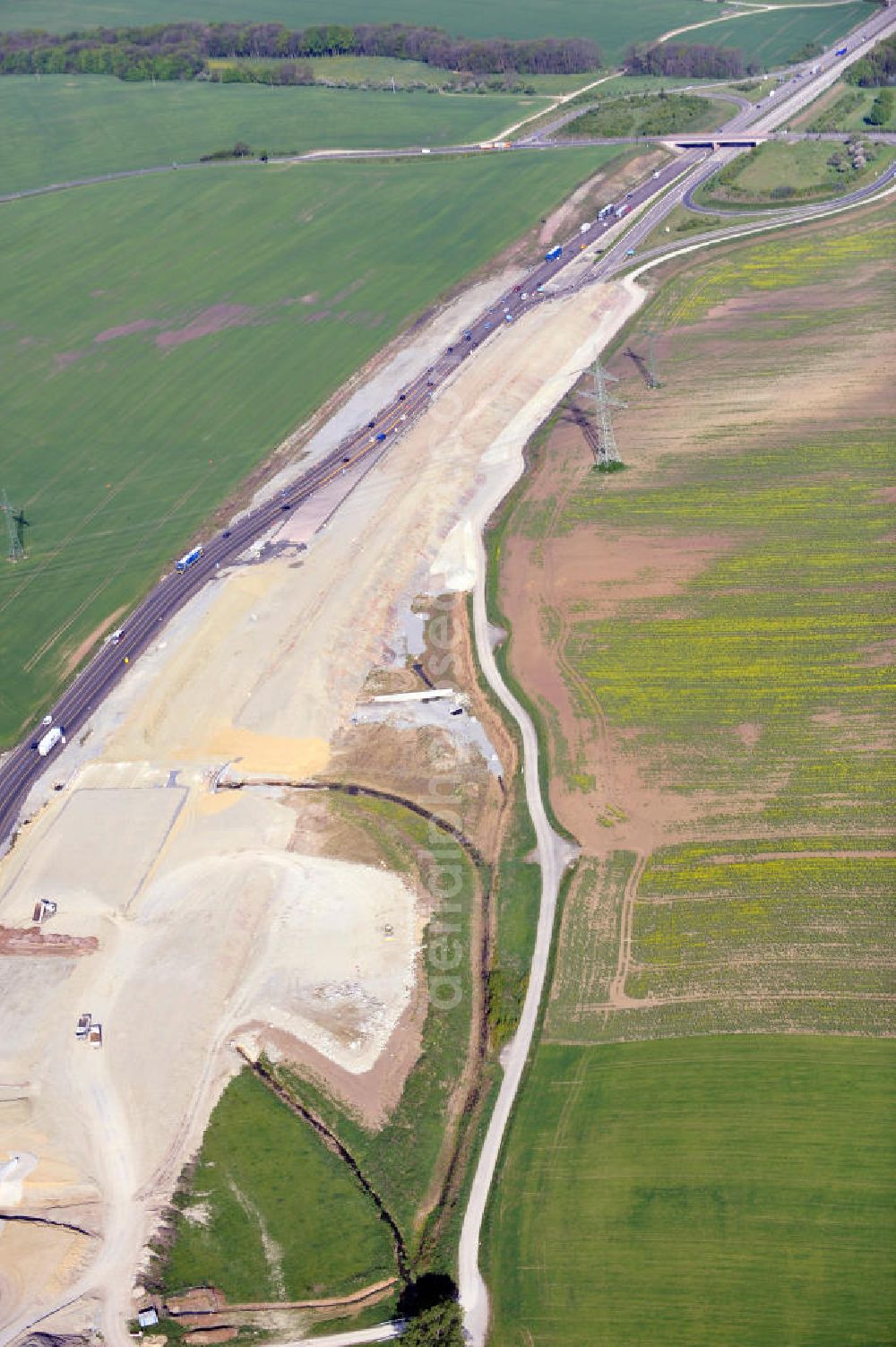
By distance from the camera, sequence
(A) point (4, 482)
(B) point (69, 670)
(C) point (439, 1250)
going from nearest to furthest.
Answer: (C) point (439, 1250), (B) point (69, 670), (A) point (4, 482)

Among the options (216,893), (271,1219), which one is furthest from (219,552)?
(271,1219)

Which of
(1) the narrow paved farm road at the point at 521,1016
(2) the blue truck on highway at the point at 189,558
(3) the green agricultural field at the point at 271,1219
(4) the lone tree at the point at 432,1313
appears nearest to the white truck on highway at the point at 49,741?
(2) the blue truck on highway at the point at 189,558

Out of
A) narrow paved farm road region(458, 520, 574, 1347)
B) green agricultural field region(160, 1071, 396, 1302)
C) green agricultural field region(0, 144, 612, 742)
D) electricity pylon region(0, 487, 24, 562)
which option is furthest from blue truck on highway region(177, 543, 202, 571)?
green agricultural field region(160, 1071, 396, 1302)

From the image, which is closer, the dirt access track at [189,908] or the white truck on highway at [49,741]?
the dirt access track at [189,908]

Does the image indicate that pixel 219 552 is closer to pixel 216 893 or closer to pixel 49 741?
pixel 49 741

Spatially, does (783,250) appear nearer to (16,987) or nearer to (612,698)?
(612,698)

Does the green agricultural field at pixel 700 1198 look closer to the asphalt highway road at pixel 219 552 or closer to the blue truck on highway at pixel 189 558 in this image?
the asphalt highway road at pixel 219 552

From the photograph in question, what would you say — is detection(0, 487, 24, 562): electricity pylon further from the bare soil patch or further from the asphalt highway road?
the bare soil patch

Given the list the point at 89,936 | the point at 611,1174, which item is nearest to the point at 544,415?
the point at 89,936
